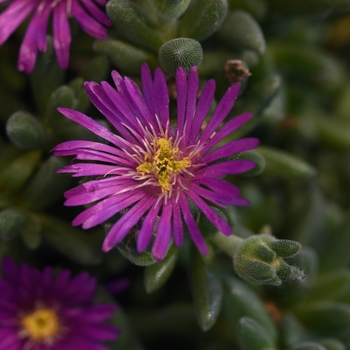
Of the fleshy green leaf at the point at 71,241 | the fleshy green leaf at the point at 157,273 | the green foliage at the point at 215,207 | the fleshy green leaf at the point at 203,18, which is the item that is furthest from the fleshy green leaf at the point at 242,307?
the fleshy green leaf at the point at 203,18

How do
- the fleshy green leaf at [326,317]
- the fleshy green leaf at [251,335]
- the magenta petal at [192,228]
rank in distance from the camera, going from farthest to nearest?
1. the fleshy green leaf at [326,317]
2. the fleshy green leaf at [251,335]
3. the magenta petal at [192,228]

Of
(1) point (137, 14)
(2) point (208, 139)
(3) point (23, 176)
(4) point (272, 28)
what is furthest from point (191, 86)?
(4) point (272, 28)

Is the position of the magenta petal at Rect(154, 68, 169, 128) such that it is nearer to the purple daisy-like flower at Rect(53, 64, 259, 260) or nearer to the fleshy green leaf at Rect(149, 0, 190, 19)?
the purple daisy-like flower at Rect(53, 64, 259, 260)

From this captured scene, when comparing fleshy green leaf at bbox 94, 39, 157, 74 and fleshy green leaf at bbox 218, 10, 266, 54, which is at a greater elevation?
fleshy green leaf at bbox 94, 39, 157, 74

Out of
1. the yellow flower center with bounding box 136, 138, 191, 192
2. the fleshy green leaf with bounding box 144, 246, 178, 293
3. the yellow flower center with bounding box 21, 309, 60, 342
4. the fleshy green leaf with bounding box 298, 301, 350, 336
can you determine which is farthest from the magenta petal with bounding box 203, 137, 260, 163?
the yellow flower center with bounding box 21, 309, 60, 342

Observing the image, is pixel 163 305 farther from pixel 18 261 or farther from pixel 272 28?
pixel 272 28

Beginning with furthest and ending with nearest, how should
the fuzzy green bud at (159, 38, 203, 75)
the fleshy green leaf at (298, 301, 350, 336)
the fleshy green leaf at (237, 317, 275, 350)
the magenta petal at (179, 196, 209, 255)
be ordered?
the fleshy green leaf at (298, 301, 350, 336), the fleshy green leaf at (237, 317, 275, 350), the fuzzy green bud at (159, 38, 203, 75), the magenta petal at (179, 196, 209, 255)

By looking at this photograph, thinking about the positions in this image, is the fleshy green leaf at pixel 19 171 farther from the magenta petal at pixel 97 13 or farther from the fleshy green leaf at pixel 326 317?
the fleshy green leaf at pixel 326 317
